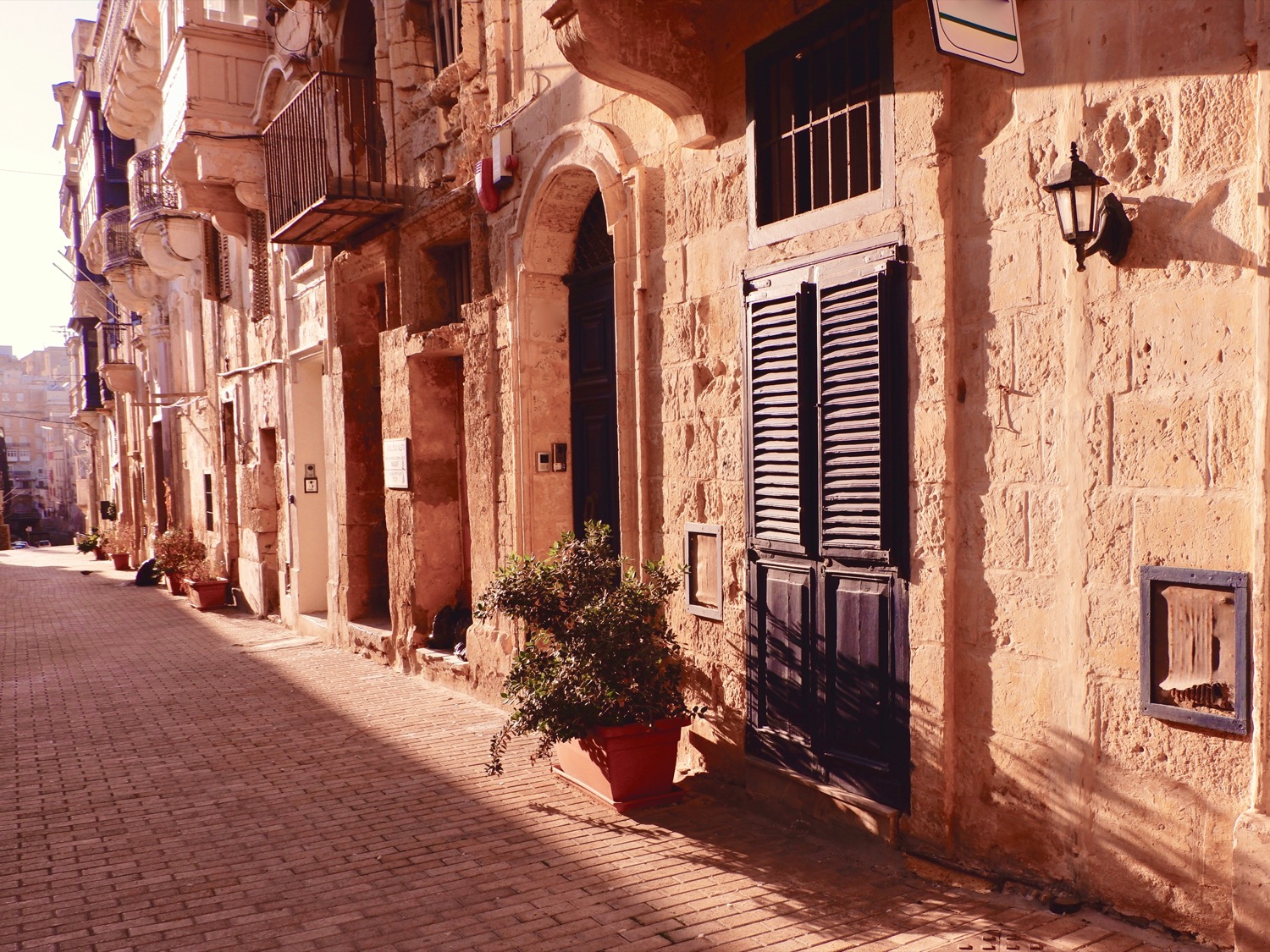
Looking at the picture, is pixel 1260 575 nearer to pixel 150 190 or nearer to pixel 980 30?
pixel 980 30

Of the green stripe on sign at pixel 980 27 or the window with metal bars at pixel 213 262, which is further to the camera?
the window with metal bars at pixel 213 262

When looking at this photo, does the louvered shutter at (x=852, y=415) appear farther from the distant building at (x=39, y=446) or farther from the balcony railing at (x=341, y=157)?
the distant building at (x=39, y=446)

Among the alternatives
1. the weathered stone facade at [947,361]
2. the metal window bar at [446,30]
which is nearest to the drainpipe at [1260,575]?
the weathered stone facade at [947,361]

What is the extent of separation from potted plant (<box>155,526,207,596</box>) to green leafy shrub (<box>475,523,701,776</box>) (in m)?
12.2

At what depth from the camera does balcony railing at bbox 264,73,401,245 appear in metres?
9.20

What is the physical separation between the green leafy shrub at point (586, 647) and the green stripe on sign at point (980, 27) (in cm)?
313

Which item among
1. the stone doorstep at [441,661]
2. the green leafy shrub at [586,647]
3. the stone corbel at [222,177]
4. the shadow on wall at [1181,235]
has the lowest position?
the stone doorstep at [441,661]

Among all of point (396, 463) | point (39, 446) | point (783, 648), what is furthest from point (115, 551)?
point (39, 446)

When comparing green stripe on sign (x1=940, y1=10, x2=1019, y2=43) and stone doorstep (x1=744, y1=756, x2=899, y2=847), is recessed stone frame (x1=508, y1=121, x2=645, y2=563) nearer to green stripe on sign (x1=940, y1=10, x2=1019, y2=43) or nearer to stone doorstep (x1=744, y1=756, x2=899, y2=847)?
stone doorstep (x1=744, y1=756, x2=899, y2=847)

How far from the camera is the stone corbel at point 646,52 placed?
17.6ft

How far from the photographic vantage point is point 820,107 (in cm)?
506

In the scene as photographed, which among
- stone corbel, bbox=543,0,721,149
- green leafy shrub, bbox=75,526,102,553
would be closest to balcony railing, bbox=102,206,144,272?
green leafy shrub, bbox=75,526,102,553

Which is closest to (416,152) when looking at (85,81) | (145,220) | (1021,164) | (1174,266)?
(1021,164)

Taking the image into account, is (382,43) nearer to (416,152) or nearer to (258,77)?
(416,152)
